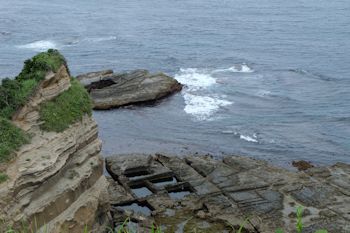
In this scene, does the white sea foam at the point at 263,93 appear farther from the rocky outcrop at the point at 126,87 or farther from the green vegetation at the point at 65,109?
the green vegetation at the point at 65,109

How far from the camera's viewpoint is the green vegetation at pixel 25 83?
83.5 feet

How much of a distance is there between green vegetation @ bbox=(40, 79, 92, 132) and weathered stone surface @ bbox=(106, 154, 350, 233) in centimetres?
755

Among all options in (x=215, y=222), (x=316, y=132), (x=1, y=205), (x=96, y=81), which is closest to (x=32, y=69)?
(x=1, y=205)

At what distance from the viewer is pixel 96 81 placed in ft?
202

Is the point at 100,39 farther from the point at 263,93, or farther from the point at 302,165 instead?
the point at 302,165

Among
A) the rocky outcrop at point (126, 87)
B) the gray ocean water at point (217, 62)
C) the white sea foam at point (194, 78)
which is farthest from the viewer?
the white sea foam at point (194, 78)

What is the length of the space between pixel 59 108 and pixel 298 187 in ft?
55.3

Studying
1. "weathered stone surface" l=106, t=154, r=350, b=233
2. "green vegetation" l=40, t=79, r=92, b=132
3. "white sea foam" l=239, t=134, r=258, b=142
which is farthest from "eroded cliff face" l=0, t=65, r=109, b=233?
"white sea foam" l=239, t=134, r=258, b=142

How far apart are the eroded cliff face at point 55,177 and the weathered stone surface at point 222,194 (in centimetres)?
518

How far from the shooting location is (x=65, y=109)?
27766 mm

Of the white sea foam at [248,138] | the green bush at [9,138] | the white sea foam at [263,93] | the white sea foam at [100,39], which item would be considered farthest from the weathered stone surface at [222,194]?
the white sea foam at [100,39]

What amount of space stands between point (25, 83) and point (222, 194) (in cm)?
1520

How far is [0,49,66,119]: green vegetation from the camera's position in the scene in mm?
25453

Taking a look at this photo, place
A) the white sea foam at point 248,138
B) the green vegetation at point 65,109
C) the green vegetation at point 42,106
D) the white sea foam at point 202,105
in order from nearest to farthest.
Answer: the green vegetation at point 42,106 < the green vegetation at point 65,109 < the white sea foam at point 248,138 < the white sea foam at point 202,105
